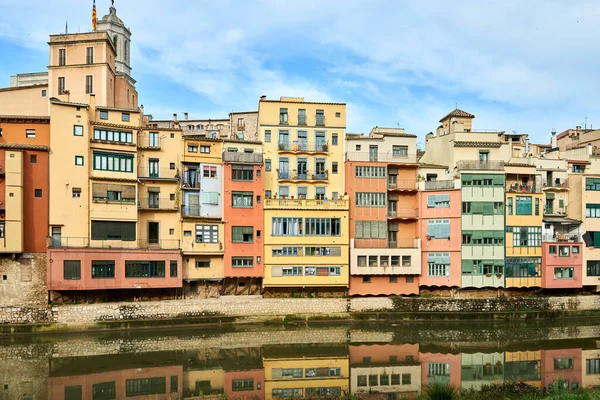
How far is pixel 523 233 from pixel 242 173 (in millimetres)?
23798

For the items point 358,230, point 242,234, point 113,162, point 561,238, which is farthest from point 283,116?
point 561,238

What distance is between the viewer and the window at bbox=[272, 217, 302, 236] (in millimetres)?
42219

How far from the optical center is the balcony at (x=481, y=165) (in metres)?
44.0

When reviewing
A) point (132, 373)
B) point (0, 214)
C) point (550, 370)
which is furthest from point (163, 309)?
point (550, 370)

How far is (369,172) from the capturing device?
4419 cm

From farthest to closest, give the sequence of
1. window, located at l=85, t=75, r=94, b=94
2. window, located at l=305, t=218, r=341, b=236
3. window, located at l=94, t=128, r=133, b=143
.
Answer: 1. window, located at l=85, t=75, r=94, b=94
2. window, located at l=305, t=218, r=341, b=236
3. window, located at l=94, t=128, r=133, b=143

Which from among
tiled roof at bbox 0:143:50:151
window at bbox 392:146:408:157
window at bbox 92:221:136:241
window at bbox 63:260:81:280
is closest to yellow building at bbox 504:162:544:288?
window at bbox 392:146:408:157

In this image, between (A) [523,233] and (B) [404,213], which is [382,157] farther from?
(A) [523,233]

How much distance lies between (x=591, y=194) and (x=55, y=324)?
44.3 meters

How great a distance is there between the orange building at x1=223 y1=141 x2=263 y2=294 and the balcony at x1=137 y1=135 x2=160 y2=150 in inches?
213

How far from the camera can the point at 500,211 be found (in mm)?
44125

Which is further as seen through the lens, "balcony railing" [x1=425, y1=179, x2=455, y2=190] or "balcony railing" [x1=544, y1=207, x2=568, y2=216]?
"balcony railing" [x1=544, y1=207, x2=568, y2=216]

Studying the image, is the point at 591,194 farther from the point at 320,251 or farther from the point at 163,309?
the point at 163,309

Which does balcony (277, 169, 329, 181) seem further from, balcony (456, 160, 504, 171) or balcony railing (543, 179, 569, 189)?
balcony railing (543, 179, 569, 189)
